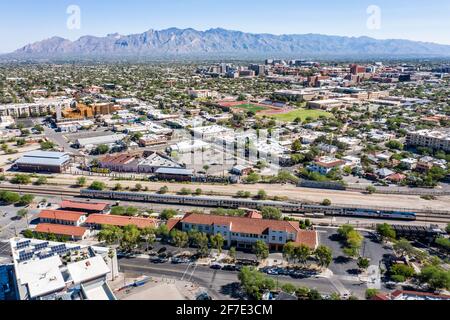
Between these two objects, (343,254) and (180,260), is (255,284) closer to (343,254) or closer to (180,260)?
(180,260)

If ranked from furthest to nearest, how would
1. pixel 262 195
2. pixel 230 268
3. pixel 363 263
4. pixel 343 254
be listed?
pixel 262 195
pixel 343 254
pixel 230 268
pixel 363 263

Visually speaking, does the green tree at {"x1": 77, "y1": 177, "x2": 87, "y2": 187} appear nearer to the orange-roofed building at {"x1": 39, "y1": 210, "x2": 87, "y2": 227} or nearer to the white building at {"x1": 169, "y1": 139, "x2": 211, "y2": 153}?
the orange-roofed building at {"x1": 39, "y1": 210, "x2": 87, "y2": 227}

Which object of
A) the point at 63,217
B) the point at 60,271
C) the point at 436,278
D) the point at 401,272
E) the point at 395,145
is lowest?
the point at 401,272

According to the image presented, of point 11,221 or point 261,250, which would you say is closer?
point 261,250

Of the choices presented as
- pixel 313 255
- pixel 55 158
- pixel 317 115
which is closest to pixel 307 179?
pixel 313 255

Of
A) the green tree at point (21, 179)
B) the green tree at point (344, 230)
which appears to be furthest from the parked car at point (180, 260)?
the green tree at point (21, 179)

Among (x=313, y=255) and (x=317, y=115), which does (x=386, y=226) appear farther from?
(x=317, y=115)

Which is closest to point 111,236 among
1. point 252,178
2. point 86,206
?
point 86,206
